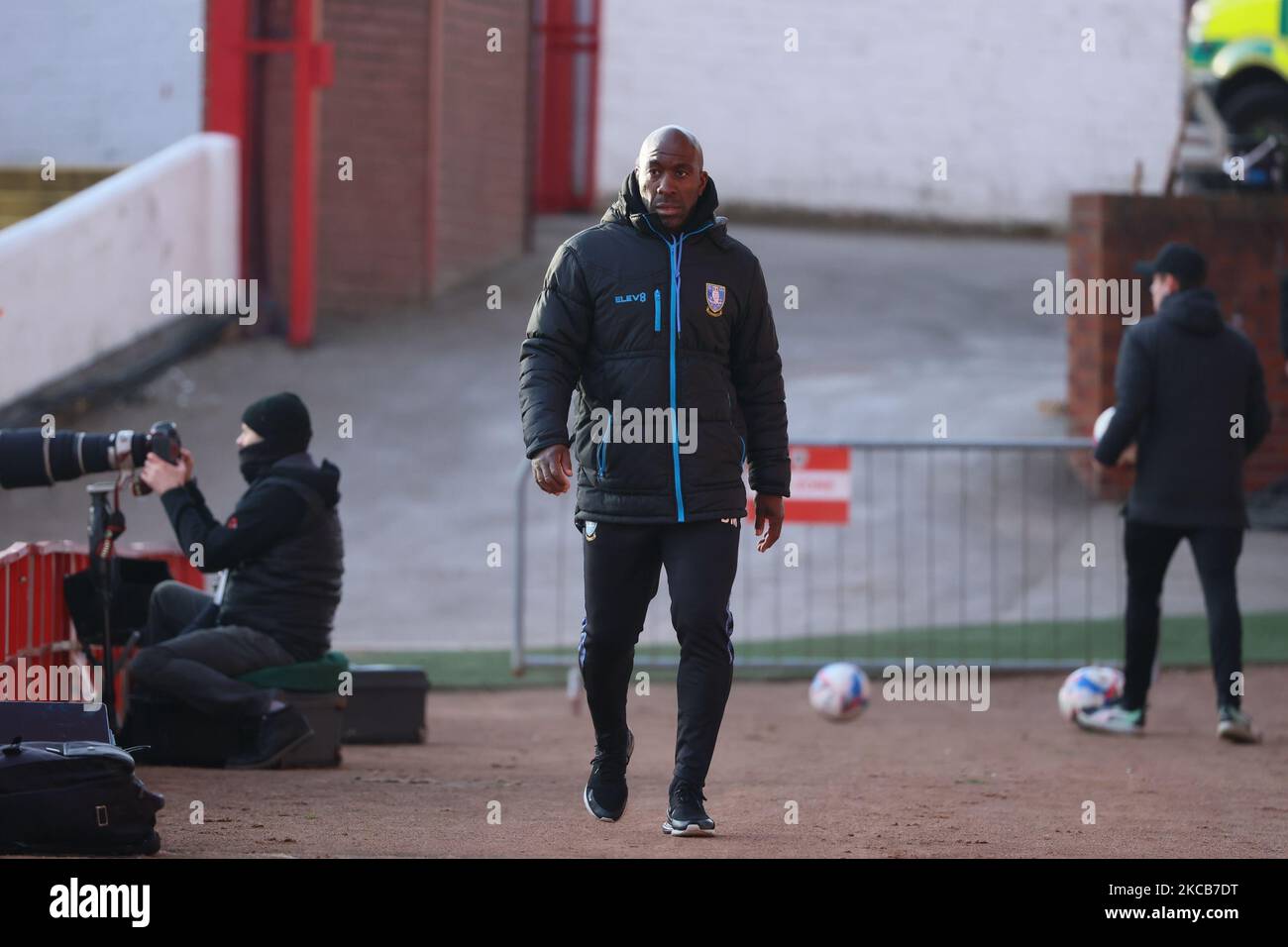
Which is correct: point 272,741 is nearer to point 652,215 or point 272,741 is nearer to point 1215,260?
point 652,215

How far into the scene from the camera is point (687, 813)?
6.06m

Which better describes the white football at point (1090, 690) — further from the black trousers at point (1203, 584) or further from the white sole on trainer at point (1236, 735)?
the white sole on trainer at point (1236, 735)

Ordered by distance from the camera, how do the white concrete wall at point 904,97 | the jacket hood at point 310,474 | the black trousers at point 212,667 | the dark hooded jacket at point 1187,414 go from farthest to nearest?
1. the white concrete wall at point 904,97
2. the dark hooded jacket at point 1187,414
3. the jacket hood at point 310,474
4. the black trousers at point 212,667

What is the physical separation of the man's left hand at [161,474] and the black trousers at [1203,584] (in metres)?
4.20

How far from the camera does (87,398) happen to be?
16.1 metres

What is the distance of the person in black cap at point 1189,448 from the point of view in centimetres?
899

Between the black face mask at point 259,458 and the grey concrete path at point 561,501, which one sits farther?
the grey concrete path at point 561,501

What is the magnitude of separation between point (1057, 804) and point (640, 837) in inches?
73.3

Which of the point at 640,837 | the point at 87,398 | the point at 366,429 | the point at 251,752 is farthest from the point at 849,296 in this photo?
the point at 640,837

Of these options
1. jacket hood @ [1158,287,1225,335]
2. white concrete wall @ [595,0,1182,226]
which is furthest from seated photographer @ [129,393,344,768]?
white concrete wall @ [595,0,1182,226]

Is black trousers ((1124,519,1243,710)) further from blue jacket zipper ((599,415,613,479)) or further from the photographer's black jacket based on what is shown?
blue jacket zipper ((599,415,613,479))
